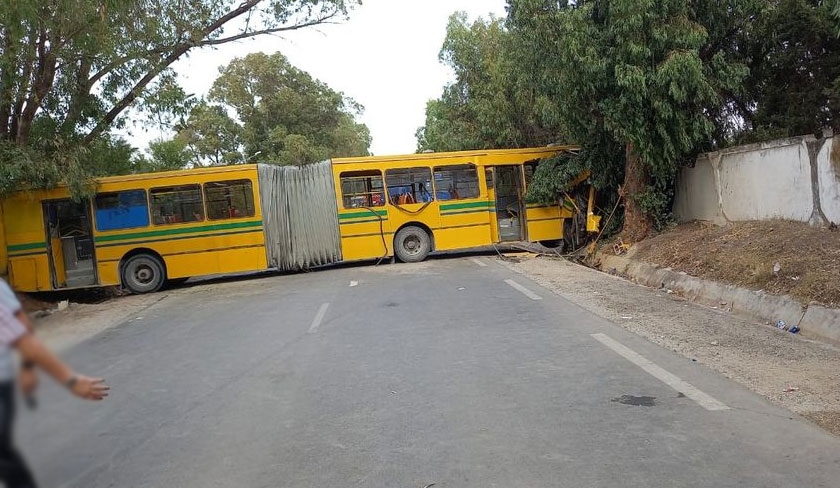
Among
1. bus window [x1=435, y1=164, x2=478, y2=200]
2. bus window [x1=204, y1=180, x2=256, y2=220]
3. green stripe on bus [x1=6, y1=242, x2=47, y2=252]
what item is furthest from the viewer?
bus window [x1=435, y1=164, x2=478, y2=200]

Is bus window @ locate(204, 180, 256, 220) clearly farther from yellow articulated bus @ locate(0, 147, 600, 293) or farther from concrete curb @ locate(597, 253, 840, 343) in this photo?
concrete curb @ locate(597, 253, 840, 343)

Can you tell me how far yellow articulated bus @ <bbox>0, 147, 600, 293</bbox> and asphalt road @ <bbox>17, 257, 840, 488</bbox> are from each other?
764cm

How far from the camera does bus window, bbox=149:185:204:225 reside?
53.9 ft

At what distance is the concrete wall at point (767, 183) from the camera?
10047 mm

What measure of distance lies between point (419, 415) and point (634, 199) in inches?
439

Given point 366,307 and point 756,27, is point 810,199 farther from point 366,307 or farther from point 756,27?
point 366,307

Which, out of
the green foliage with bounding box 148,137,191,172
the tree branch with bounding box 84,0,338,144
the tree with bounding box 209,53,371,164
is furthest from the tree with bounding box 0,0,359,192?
the tree with bounding box 209,53,371,164

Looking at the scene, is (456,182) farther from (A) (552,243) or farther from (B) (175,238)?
(B) (175,238)

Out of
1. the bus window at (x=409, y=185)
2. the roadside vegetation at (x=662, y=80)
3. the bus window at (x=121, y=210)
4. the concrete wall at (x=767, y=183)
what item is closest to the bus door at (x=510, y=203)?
the roadside vegetation at (x=662, y=80)

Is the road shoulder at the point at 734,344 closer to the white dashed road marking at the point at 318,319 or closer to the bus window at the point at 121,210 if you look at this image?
the white dashed road marking at the point at 318,319

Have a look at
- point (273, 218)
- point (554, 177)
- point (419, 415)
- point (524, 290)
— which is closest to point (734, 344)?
point (419, 415)

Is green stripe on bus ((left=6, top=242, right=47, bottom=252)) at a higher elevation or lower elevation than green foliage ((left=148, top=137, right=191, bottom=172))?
lower

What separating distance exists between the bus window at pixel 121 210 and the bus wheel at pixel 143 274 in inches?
33.6

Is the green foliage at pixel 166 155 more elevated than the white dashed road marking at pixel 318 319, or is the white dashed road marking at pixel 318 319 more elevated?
the green foliage at pixel 166 155
